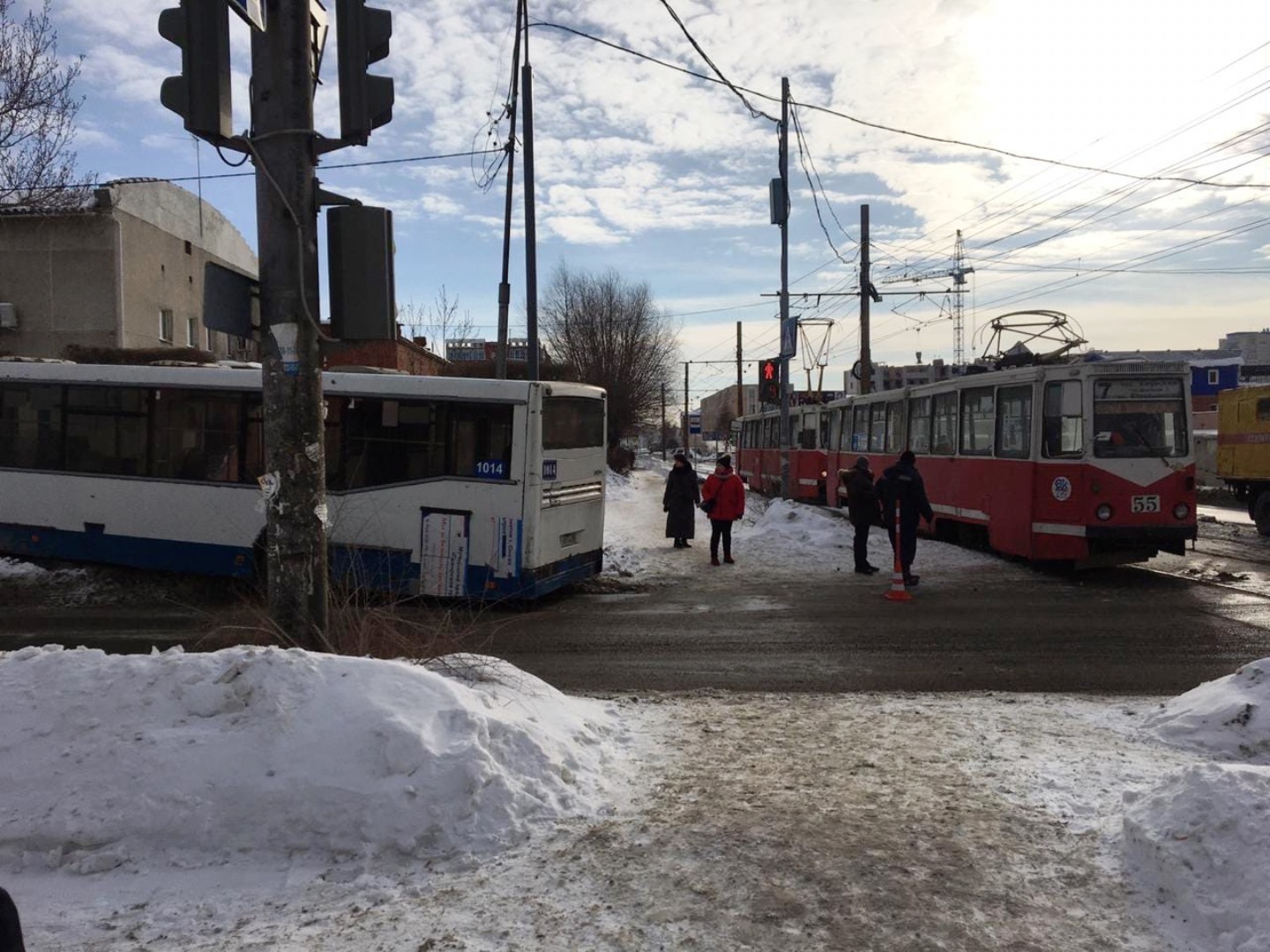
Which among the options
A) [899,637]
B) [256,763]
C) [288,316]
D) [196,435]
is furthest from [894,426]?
[256,763]

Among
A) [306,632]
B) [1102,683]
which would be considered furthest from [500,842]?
[1102,683]

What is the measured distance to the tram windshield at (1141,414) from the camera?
12.3 meters

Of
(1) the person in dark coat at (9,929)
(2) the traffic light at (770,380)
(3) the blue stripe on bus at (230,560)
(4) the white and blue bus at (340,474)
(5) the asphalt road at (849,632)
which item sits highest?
(2) the traffic light at (770,380)

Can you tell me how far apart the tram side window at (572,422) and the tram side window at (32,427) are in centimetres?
639

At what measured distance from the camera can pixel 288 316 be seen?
17.5 feet

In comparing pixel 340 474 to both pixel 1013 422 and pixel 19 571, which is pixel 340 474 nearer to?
pixel 19 571

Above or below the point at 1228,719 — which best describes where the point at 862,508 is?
above

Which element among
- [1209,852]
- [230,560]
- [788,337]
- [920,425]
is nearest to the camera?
[1209,852]

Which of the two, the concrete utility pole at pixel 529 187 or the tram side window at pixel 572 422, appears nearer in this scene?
the tram side window at pixel 572 422

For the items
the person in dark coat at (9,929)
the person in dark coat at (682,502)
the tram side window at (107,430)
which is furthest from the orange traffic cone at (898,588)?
the person in dark coat at (9,929)

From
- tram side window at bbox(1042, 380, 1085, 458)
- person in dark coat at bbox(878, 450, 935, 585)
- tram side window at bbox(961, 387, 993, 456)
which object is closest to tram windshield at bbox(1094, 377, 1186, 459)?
tram side window at bbox(1042, 380, 1085, 458)

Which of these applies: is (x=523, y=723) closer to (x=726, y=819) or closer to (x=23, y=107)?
(x=726, y=819)

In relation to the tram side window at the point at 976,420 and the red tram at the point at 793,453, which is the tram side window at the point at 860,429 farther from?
the tram side window at the point at 976,420

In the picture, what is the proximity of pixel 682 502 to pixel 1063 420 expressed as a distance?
6.59 meters
